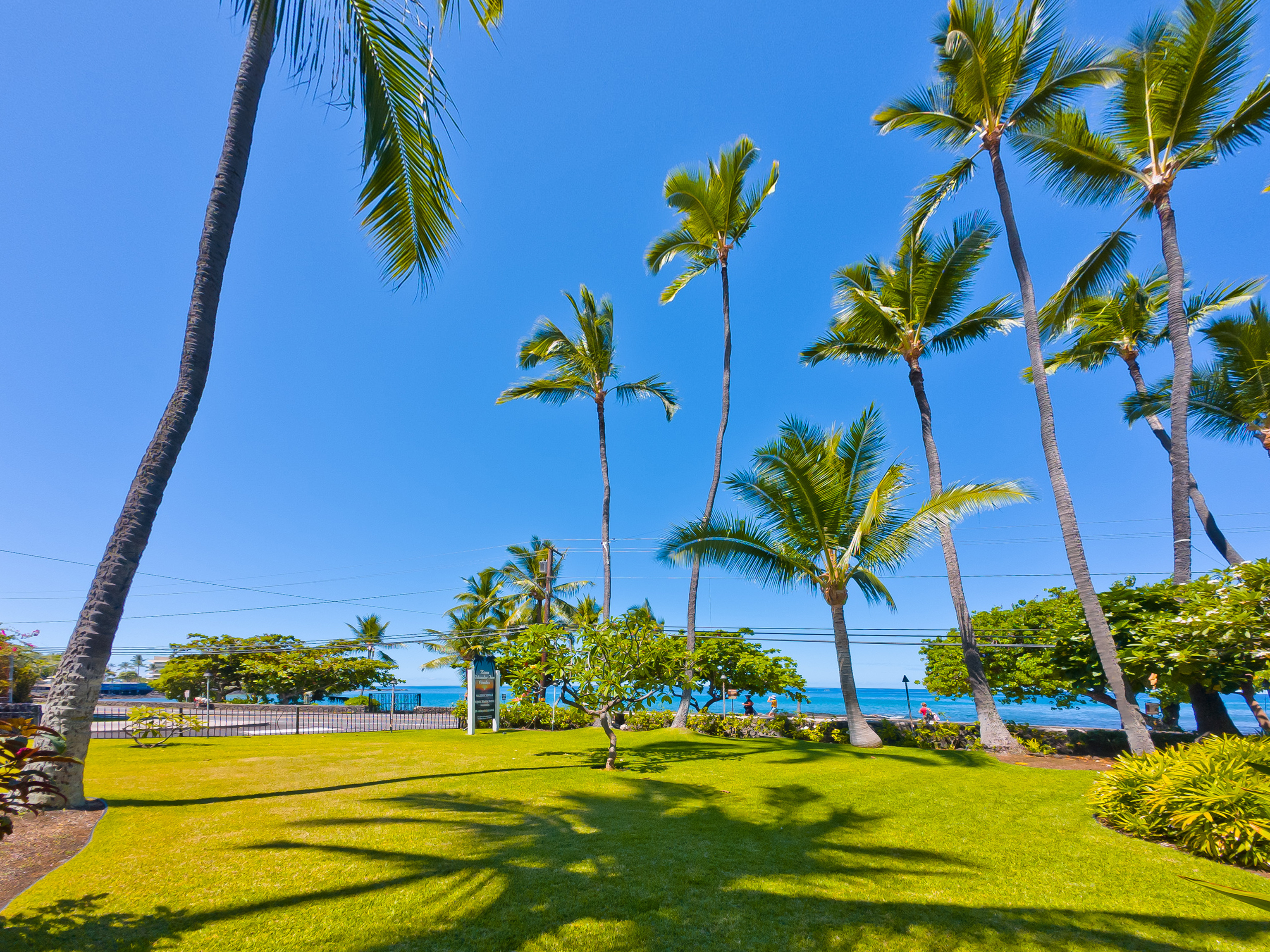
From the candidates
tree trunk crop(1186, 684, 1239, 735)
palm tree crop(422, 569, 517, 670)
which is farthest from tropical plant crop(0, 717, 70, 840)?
palm tree crop(422, 569, 517, 670)

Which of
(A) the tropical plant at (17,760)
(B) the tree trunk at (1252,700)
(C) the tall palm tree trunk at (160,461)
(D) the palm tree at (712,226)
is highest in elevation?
(D) the palm tree at (712,226)

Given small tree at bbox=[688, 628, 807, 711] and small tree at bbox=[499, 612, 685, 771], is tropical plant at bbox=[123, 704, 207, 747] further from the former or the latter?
small tree at bbox=[688, 628, 807, 711]

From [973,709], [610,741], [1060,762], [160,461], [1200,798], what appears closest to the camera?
[1200,798]

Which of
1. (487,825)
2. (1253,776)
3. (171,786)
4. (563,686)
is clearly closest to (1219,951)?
(1253,776)

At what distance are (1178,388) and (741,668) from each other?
13202mm

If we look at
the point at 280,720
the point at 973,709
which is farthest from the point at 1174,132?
the point at 973,709

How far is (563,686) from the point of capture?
10.9m

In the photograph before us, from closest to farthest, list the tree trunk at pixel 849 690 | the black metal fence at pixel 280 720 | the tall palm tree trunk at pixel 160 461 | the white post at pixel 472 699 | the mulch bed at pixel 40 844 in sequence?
the mulch bed at pixel 40 844, the tall palm tree trunk at pixel 160 461, the tree trunk at pixel 849 690, the white post at pixel 472 699, the black metal fence at pixel 280 720

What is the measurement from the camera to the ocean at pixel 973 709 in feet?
109

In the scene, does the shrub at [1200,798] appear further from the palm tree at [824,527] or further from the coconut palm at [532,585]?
the coconut palm at [532,585]

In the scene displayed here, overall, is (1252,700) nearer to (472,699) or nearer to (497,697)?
(472,699)

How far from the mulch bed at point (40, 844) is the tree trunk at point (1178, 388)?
55.7 ft

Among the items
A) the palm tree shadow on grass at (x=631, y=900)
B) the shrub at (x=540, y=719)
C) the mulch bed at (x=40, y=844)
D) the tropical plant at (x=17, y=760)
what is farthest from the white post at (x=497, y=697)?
the tropical plant at (x=17, y=760)

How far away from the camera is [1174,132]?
449 inches
